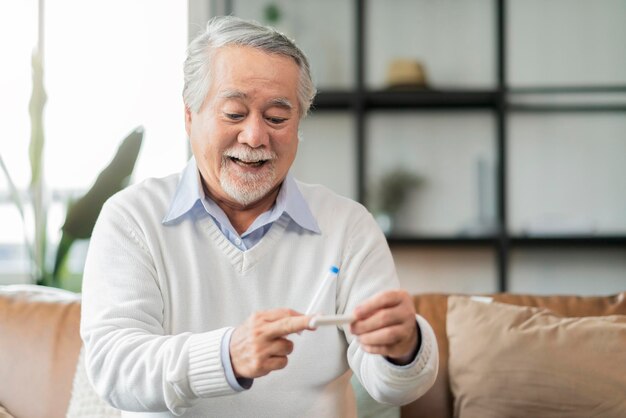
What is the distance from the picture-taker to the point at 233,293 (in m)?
1.58

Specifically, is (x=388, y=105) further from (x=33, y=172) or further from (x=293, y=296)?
(x=293, y=296)

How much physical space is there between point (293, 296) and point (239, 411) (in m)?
0.25

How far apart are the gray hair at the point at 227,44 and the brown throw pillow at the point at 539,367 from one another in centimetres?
81

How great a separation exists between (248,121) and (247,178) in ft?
0.36

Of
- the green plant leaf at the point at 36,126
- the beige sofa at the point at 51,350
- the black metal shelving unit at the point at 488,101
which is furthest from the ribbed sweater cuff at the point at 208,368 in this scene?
the black metal shelving unit at the point at 488,101

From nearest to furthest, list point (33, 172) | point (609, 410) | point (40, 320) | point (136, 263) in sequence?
point (136, 263), point (609, 410), point (40, 320), point (33, 172)

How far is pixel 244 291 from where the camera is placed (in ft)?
5.20

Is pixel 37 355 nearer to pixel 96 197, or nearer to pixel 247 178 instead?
pixel 247 178

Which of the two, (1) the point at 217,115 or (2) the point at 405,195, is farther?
(2) the point at 405,195

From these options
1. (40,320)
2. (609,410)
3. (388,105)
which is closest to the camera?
(609,410)

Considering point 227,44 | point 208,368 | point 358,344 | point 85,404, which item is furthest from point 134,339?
point 85,404

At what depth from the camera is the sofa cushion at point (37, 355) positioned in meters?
2.06

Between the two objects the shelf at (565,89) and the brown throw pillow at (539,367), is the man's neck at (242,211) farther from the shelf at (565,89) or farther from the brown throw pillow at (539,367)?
the shelf at (565,89)

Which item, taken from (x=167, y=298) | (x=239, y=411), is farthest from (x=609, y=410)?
(x=167, y=298)
